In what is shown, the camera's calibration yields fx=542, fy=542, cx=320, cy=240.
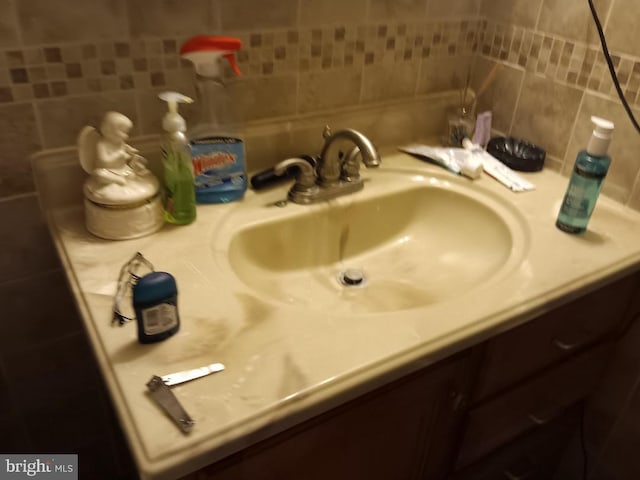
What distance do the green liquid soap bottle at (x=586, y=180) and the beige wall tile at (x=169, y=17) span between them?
2.17 feet

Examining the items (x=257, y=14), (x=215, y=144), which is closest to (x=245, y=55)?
(x=257, y=14)

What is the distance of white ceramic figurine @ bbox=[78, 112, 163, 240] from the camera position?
82cm

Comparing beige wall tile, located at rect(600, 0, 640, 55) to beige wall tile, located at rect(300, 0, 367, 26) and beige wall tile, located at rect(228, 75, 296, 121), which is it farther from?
beige wall tile, located at rect(228, 75, 296, 121)

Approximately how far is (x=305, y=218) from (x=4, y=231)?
0.51m

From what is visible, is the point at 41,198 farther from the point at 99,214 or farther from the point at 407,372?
the point at 407,372

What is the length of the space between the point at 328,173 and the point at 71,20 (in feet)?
1.62

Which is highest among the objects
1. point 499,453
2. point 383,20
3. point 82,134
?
point 383,20

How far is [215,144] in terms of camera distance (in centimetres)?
92

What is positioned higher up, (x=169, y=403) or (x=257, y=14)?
(x=257, y=14)

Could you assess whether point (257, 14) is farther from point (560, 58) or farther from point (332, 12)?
point (560, 58)

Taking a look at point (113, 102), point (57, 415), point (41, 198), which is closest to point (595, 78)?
point (113, 102)

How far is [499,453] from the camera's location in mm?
1120

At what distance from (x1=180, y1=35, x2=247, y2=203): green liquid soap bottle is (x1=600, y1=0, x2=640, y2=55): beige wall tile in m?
0.69
